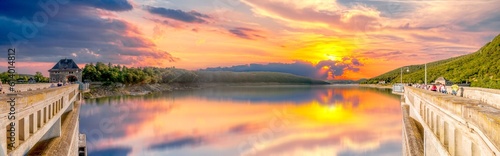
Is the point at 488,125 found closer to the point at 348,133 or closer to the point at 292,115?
the point at 348,133

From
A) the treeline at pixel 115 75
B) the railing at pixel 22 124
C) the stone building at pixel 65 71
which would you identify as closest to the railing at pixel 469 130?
the railing at pixel 22 124

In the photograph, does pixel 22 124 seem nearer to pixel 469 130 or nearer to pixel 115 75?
pixel 469 130

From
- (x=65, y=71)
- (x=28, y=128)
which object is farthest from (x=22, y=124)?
(x=65, y=71)

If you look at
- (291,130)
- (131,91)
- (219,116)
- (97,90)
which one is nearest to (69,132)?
(291,130)

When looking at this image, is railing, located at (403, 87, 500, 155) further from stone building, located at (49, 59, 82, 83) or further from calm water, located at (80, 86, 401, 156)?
stone building, located at (49, 59, 82, 83)

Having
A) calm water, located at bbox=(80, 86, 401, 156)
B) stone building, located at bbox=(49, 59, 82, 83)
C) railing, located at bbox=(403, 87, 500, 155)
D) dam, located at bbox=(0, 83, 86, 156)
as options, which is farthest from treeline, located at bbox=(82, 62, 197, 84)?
railing, located at bbox=(403, 87, 500, 155)

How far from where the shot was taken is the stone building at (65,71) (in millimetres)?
89312

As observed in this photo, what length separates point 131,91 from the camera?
11556cm

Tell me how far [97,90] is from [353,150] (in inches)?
3081

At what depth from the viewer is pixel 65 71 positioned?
9100 centimetres

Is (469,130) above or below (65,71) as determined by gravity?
below

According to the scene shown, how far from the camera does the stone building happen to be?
293 feet

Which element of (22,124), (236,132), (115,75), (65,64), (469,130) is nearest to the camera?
(469,130)

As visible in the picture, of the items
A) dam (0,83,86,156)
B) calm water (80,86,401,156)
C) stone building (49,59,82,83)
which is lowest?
calm water (80,86,401,156)
